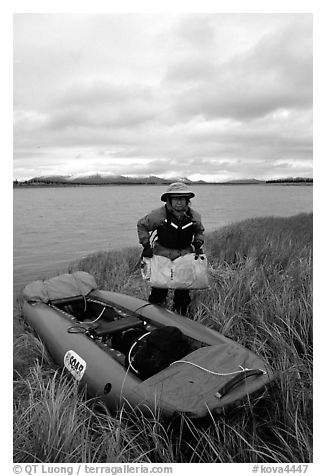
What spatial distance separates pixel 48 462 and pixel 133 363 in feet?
2.94

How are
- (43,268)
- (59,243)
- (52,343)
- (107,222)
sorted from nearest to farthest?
(52,343) → (43,268) → (59,243) → (107,222)

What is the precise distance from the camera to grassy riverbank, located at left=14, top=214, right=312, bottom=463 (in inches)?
80.4

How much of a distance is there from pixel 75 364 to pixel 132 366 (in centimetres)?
64

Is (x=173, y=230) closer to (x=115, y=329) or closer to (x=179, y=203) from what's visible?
(x=179, y=203)

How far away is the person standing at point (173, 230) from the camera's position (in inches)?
165

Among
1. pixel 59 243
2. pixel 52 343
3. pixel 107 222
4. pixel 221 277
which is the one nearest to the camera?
pixel 52 343

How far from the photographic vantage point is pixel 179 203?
420 centimetres

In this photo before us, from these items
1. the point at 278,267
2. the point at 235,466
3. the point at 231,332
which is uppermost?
the point at 278,267

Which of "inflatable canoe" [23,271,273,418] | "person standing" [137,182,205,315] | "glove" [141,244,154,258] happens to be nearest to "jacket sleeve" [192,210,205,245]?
"person standing" [137,182,205,315]

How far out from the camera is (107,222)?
1828 centimetres

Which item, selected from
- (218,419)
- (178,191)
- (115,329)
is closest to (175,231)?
(178,191)
